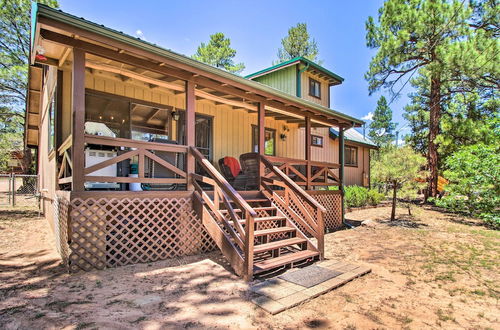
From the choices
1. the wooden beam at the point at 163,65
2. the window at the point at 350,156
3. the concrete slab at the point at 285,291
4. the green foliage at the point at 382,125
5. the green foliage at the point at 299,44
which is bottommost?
the concrete slab at the point at 285,291

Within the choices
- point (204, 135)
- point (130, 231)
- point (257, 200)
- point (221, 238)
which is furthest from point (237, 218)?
point (204, 135)

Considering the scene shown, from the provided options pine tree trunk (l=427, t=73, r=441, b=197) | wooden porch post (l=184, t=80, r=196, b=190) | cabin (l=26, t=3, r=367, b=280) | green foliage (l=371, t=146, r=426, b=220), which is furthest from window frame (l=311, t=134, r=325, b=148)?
wooden porch post (l=184, t=80, r=196, b=190)

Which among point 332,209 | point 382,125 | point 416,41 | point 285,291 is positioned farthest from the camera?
point 382,125

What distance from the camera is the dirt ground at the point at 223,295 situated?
8.73ft

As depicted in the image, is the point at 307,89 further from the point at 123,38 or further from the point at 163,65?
the point at 123,38

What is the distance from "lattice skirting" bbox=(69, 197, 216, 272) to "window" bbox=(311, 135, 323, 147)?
9.26m

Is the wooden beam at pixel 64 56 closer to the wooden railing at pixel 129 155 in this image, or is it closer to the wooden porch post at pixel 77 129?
the wooden porch post at pixel 77 129

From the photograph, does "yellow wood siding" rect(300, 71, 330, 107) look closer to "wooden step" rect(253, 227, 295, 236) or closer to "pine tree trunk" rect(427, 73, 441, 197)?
"pine tree trunk" rect(427, 73, 441, 197)

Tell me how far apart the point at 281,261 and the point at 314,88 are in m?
11.3

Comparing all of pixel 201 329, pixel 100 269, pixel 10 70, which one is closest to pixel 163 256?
pixel 100 269

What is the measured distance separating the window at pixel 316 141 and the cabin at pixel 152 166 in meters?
4.69

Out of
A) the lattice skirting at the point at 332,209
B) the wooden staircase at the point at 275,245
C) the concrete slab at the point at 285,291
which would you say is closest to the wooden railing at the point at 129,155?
the wooden staircase at the point at 275,245

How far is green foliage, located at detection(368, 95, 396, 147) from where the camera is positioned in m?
40.9

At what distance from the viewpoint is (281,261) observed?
421cm
